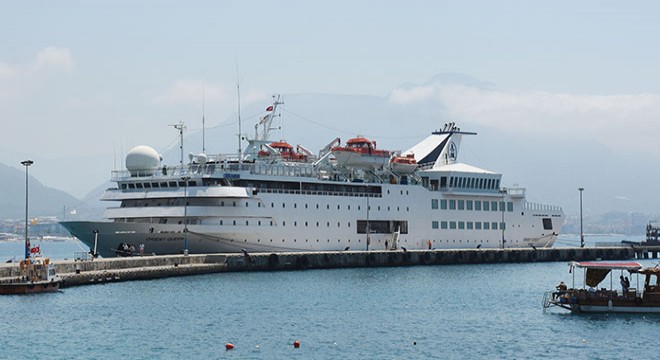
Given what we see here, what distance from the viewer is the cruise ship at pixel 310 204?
62.7m

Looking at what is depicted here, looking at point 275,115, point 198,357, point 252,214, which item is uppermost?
point 275,115

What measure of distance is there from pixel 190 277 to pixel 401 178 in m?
25.0

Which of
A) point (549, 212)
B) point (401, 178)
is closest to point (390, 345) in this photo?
point (401, 178)

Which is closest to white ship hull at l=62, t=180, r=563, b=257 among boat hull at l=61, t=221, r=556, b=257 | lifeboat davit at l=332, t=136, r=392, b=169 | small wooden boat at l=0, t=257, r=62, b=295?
boat hull at l=61, t=221, r=556, b=257

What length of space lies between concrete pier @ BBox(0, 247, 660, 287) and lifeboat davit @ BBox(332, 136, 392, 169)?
7121 mm

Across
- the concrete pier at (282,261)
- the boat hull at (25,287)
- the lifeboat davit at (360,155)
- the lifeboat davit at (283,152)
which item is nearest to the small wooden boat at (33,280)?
the boat hull at (25,287)

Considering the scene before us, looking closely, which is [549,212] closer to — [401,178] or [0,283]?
[401,178]

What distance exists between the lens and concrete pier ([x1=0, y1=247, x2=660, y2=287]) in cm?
5103

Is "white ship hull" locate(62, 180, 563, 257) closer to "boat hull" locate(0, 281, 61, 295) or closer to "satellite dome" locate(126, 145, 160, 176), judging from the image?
"satellite dome" locate(126, 145, 160, 176)

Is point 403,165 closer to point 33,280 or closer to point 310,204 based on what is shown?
point 310,204

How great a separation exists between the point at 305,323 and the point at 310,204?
29.2 metres

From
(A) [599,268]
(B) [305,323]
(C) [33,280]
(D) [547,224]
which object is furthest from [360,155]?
(B) [305,323]

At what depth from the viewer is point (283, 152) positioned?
239 ft

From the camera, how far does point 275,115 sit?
73062 mm
